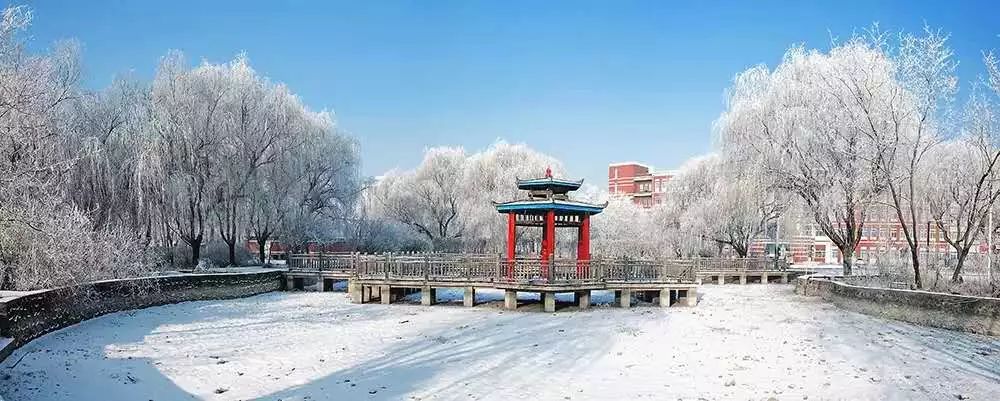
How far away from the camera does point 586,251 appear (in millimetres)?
23156

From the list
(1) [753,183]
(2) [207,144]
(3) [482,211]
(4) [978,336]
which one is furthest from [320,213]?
(4) [978,336]

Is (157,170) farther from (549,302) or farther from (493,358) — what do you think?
(493,358)

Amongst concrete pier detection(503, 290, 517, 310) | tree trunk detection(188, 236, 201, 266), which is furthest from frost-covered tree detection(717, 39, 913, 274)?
tree trunk detection(188, 236, 201, 266)

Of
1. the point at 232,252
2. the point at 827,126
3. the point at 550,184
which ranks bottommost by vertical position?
Result: the point at 232,252

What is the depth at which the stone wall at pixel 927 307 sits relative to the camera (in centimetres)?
1555

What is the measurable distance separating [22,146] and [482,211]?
26990 mm

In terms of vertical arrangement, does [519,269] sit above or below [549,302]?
above

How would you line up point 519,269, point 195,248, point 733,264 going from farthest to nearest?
point 733,264 → point 195,248 → point 519,269

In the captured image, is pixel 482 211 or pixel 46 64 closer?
pixel 46 64

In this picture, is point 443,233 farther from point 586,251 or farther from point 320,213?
point 586,251

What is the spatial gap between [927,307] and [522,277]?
1039 centimetres

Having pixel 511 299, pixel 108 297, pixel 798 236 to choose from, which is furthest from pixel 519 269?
pixel 798 236

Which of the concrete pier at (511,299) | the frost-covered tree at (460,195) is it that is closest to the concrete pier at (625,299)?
the concrete pier at (511,299)

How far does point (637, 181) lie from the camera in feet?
241
